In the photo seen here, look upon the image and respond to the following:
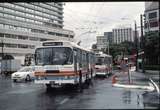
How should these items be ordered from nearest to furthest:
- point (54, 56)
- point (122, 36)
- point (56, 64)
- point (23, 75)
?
point (56, 64) → point (54, 56) → point (23, 75) → point (122, 36)

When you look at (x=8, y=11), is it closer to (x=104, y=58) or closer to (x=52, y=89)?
(x=104, y=58)

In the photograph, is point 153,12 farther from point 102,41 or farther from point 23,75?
point 102,41

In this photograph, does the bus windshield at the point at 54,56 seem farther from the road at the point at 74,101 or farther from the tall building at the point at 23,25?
Answer: the tall building at the point at 23,25

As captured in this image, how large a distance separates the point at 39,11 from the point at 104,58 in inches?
3099

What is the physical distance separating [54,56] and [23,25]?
102 meters

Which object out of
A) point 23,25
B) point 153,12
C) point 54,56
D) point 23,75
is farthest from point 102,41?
point 54,56

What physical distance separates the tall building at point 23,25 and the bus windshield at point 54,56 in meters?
87.3

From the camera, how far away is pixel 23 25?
12112 cm

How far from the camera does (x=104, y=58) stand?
42.6 m

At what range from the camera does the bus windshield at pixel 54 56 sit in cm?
2116

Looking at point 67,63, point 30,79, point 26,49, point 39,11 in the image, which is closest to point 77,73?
point 67,63

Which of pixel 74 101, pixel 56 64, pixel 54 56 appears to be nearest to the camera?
pixel 74 101

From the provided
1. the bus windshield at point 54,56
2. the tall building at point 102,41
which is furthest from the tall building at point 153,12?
the tall building at point 102,41

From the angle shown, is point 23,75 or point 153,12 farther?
point 23,75
